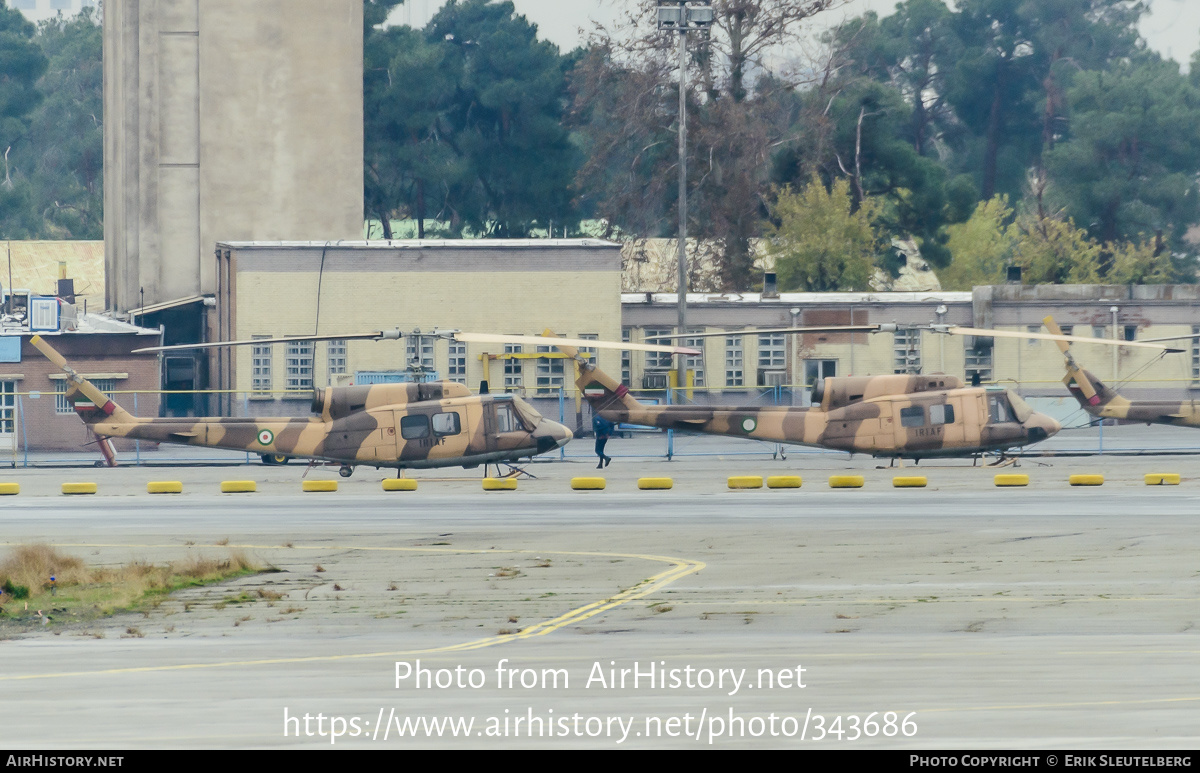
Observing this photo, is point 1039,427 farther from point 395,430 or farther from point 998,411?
point 395,430

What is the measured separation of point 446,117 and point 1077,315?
4411cm

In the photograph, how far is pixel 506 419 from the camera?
1329 inches

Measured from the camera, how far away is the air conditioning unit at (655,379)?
51562mm

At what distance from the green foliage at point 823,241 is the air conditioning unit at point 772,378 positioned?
17332 millimetres

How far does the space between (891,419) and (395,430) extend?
11.2 metres

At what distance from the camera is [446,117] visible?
284 ft

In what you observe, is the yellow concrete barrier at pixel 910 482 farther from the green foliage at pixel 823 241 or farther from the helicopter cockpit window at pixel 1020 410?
the green foliage at pixel 823 241

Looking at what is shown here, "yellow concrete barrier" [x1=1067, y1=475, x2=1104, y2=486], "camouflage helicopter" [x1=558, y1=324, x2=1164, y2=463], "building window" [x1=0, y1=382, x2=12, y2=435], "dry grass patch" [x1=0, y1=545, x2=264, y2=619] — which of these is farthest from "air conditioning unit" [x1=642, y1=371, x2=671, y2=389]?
"dry grass patch" [x1=0, y1=545, x2=264, y2=619]

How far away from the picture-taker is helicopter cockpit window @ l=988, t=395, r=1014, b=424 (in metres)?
34.8

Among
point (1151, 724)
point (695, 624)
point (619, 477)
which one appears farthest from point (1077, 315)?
point (1151, 724)

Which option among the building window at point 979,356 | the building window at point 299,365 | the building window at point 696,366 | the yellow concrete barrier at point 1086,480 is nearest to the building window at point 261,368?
the building window at point 299,365

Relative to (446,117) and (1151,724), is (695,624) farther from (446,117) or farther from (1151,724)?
(446,117)

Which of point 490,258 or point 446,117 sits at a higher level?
point 446,117
